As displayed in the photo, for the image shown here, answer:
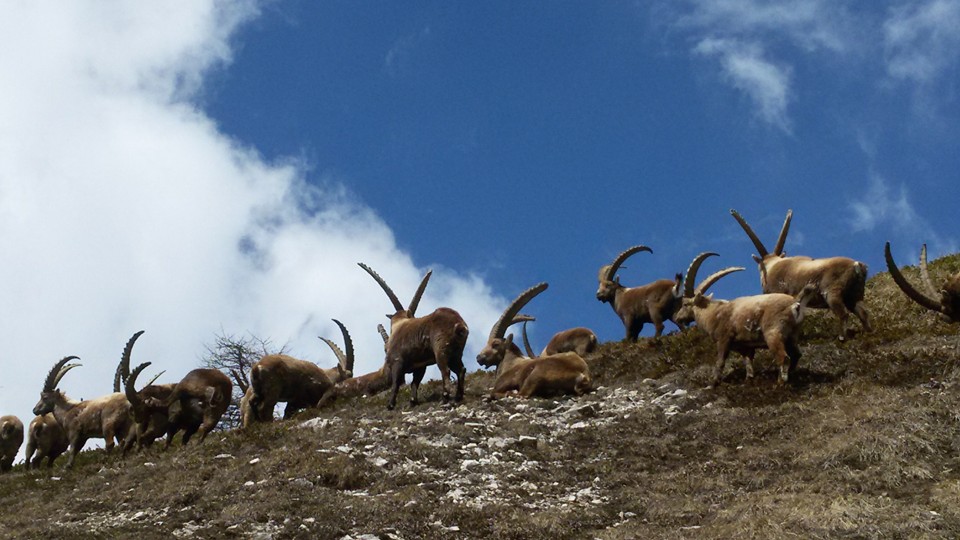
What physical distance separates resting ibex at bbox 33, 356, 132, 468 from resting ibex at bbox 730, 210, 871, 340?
1470 cm

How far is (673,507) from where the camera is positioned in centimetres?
1270

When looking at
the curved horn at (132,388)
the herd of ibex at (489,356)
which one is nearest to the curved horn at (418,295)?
the herd of ibex at (489,356)

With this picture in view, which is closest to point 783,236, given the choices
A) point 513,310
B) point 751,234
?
point 751,234

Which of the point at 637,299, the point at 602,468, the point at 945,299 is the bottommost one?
the point at 602,468

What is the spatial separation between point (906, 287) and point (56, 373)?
19.5 metres

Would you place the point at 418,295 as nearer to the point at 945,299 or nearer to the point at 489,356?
the point at 489,356

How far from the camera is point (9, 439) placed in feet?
83.1

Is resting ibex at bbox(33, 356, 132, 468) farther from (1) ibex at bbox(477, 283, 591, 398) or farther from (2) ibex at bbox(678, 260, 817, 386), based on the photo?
(2) ibex at bbox(678, 260, 817, 386)

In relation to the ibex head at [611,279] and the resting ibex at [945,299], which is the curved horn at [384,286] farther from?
the resting ibex at [945,299]

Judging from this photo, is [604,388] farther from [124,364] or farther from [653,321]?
[124,364]

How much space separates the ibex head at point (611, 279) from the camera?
26.6 metres

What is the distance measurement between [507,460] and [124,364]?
1086cm

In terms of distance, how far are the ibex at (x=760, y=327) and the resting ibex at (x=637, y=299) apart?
491 cm

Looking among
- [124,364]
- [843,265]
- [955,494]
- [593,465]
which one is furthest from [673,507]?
[124,364]
